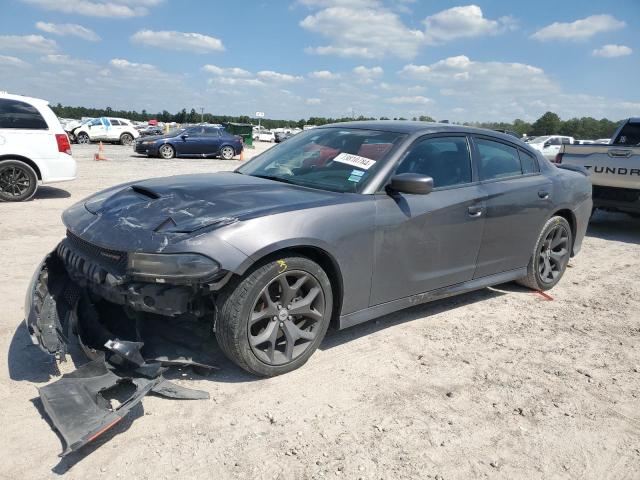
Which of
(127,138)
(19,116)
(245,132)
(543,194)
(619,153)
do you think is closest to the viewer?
(543,194)

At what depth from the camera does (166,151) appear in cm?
2073

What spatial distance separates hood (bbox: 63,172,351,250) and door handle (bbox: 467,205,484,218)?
1.17 metres

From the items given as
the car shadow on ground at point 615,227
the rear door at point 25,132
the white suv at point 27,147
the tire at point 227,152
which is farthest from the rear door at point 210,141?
the car shadow on ground at point 615,227

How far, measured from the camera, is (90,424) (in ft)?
7.96

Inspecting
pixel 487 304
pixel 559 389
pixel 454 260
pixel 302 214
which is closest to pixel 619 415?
pixel 559 389

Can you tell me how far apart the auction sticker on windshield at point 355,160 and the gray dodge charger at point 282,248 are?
0.01 m

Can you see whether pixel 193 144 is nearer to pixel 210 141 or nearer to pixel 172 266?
pixel 210 141

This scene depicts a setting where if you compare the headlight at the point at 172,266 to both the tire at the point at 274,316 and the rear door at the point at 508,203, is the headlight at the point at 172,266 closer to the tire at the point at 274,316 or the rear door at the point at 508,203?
the tire at the point at 274,316

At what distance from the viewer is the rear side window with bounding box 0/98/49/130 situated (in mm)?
8703

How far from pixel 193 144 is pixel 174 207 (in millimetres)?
19141

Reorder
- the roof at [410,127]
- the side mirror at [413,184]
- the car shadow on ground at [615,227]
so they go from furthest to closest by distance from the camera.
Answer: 1. the car shadow on ground at [615,227]
2. the roof at [410,127]
3. the side mirror at [413,184]

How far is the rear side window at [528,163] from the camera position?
4842mm

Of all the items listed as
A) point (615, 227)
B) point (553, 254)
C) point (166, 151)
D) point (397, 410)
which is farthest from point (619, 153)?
point (166, 151)

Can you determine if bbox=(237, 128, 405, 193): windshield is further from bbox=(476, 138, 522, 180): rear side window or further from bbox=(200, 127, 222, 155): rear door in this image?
bbox=(200, 127, 222, 155): rear door
